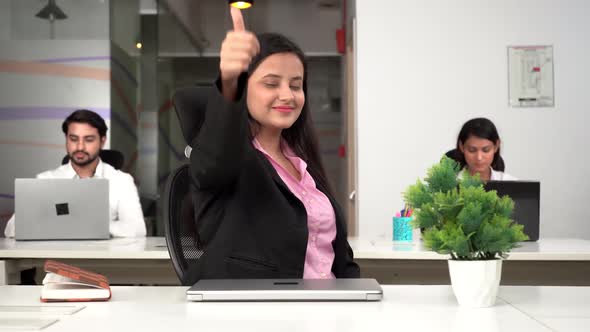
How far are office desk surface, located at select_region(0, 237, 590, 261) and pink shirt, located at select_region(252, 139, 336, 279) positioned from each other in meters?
1.05

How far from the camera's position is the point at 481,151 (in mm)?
4547

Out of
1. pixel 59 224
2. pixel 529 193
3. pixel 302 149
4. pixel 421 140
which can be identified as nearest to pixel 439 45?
pixel 421 140

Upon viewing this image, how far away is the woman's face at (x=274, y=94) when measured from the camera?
1.71 meters

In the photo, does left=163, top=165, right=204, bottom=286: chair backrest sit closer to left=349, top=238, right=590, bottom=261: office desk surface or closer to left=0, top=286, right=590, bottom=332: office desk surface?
left=0, top=286, right=590, bottom=332: office desk surface

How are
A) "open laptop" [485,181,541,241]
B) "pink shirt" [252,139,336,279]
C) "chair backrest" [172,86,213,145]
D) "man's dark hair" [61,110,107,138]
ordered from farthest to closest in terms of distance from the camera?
"man's dark hair" [61,110,107,138] < "open laptop" [485,181,541,241] < "pink shirt" [252,139,336,279] < "chair backrest" [172,86,213,145]

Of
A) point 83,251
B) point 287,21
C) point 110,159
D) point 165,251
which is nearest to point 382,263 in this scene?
point 165,251

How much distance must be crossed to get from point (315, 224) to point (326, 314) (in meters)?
0.56

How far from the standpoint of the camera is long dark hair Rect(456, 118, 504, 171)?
4.57 meters

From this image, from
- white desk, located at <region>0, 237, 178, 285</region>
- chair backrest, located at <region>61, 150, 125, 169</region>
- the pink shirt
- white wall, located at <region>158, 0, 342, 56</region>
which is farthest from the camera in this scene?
white wall, located at <region>158, 0, 342, 56</region>

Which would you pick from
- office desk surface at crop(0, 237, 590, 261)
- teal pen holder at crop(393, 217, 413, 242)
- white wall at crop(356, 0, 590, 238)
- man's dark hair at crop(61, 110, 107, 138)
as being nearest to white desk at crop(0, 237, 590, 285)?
office desk surface at crop(0, 237, 590, 261)

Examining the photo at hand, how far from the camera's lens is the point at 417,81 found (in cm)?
522

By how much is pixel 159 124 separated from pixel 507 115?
4.33 m

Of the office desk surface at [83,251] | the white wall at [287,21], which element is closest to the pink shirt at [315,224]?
the office desk surface at [83,251]

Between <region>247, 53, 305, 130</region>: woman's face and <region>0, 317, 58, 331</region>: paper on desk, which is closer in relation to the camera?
<region>0, 317, 58, 331</region>: paper on desk
